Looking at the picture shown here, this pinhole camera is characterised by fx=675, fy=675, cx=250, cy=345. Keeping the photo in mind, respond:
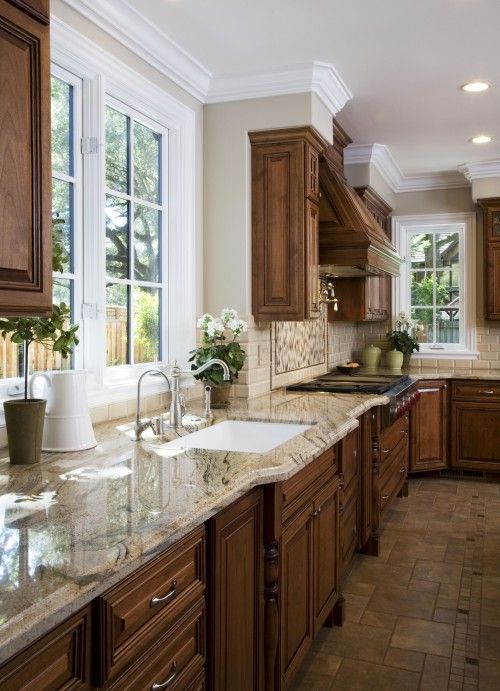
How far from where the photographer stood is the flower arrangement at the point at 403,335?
20.4 ft

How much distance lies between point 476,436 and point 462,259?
1.68 metres

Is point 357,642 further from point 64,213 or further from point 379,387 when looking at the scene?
point 64,213

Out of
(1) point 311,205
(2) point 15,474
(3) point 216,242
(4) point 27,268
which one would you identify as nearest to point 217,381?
(3) point 216,242

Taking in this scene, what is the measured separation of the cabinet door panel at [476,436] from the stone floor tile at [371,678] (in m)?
3.35

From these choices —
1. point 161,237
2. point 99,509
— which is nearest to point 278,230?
point 161,237

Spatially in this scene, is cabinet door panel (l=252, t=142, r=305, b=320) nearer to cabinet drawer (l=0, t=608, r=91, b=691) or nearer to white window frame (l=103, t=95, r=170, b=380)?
white window frame (l=103, t=95, r=170, b=380)

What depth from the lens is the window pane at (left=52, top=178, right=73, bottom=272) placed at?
2699 mm

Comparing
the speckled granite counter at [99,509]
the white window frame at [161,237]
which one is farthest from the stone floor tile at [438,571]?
the white window frame at [161,237]

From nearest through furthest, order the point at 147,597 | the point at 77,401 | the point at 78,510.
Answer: the point at 147,597 → the point at 78,510 → the point at 77,401

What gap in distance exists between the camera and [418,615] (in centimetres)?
315

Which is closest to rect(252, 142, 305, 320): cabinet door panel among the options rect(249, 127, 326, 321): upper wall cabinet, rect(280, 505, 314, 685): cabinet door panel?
rect(249, 127, 326, 321): upper wall cabinet

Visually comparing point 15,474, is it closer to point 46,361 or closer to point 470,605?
point 46,361

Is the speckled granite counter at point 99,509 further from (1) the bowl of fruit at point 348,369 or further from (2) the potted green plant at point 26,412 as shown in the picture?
(1) the bowl of fruit at point 348,369

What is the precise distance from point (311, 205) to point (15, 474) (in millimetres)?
2404
